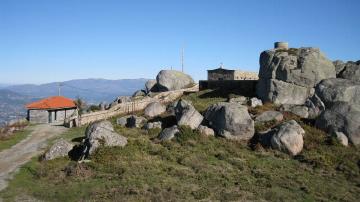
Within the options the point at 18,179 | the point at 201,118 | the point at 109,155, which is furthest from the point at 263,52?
the point at 18,179

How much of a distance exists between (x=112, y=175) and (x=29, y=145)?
15244 millimetres

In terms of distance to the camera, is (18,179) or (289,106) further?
(289,106)

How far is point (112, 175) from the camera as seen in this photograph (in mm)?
28516

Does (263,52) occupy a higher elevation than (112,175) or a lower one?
higher

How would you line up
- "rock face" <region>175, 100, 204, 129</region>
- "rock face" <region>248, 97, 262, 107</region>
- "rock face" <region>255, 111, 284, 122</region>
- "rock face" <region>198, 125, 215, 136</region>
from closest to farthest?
"rock face" <region>198, 125, 215, 136</region>
"rock face" <region>175, 100, 204, 129</region>
"rock face" <region>255, 111, 284, 122</region>
"rock face" <region>248, 97, 262, 107</region>

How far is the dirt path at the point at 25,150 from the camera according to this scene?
3042 centimetres

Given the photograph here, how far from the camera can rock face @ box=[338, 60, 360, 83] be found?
155ft

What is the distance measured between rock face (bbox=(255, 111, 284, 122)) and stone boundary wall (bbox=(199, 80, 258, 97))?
13827mm

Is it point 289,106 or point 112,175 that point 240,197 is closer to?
point 112,175

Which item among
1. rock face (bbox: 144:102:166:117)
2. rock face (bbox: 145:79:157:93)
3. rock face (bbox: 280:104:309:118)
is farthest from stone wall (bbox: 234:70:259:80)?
rock face (bbox: 280:104:309:118)

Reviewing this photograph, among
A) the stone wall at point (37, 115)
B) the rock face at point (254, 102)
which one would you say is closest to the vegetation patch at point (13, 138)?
the stone wall at point (37, 115)

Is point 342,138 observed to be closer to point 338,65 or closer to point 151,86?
point 338,65

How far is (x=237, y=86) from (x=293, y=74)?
12101mm

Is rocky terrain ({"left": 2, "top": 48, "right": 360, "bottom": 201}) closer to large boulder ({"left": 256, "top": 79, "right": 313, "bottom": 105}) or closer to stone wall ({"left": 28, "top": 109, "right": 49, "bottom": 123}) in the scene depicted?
large boulder ({"left": 256, "top": 79, "right": 313, "bottom": 105})
